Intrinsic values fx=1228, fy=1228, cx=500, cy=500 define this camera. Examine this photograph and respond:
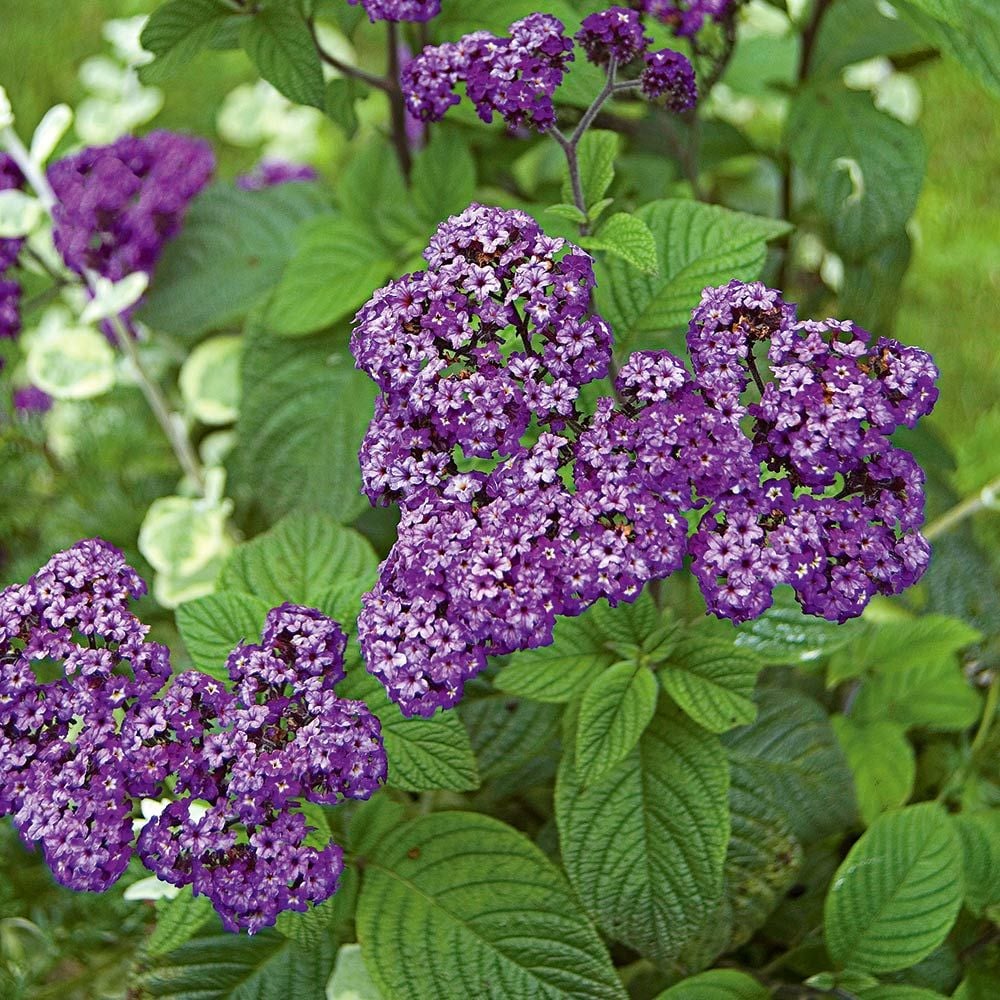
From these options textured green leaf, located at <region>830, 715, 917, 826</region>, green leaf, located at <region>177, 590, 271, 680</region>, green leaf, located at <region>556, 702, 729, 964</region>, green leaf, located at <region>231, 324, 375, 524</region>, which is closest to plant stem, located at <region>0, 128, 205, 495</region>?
green leaf, located at <region>231, 324, 375, 524</region>

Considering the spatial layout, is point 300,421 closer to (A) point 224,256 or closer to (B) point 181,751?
(A) point 224,256

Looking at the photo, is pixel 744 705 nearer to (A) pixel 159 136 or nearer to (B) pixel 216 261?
(B) pixel 216 261

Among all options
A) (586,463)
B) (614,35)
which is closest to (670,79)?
(614,35)

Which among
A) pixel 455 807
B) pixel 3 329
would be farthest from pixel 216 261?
pixel 455 807

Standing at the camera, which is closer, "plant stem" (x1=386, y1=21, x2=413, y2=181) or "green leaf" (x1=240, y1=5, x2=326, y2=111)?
"green leaf" (x1=240, y1=5, x2=326, y2=111)

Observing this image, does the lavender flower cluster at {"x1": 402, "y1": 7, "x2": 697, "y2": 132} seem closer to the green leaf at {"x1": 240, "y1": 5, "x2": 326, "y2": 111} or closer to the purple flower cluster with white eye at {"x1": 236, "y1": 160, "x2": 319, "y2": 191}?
the green leaf at {"x1": 240, "y1": 5, "x2": 326, "y2": 111}

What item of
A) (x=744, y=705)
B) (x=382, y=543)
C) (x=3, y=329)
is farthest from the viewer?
(x=382, y=543)

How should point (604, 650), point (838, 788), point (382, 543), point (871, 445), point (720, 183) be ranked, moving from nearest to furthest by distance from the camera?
point (871, 445), point (604, 650), point (838, 788), point (382, 543), point (720, 183)

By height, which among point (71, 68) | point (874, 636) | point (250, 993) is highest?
A: point (874, 636)
